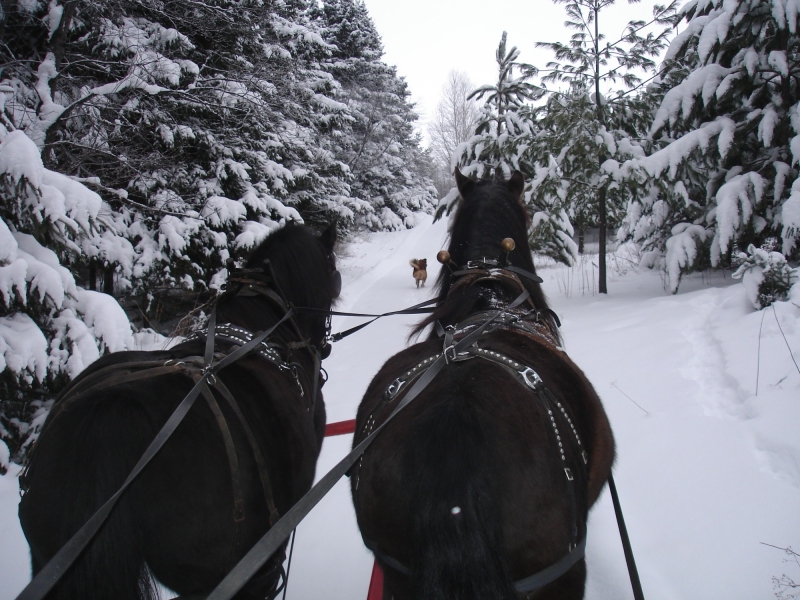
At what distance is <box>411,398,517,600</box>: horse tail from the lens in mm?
1068

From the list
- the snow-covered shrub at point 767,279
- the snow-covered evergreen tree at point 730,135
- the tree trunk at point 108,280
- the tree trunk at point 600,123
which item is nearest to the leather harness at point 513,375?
the snow-covered shrub at point 767,279

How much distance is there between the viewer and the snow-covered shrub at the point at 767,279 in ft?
16.4

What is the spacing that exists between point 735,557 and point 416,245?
934 inches

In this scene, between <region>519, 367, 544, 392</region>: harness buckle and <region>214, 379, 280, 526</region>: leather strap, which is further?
<region>214, 379, 280, 526</region>: leather strap

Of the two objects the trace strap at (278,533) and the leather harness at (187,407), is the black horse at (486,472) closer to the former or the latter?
the trace strap at (278,533)

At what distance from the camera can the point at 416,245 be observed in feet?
84.2

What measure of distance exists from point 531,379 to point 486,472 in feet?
Result: 1.51

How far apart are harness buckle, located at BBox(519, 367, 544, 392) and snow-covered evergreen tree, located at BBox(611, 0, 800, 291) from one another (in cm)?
703

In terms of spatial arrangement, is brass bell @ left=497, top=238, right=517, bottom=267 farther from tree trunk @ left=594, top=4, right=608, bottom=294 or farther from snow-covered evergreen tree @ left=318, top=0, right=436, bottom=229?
snow-covered evergreen tree @ left=318, top=0, right=436, bottom=229

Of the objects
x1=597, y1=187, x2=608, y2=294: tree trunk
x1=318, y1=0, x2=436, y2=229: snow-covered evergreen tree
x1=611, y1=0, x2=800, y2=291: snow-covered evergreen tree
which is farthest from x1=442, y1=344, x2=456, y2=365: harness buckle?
x1=318, y1=0, x2=436, y2=229: snow-covered evergreen tree

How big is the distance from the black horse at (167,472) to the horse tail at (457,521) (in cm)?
82

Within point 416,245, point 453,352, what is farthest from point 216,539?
point 416,245

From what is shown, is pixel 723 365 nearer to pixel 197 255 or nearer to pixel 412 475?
pixel 412 475

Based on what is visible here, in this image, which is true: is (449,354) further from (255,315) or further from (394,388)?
(255,315)
